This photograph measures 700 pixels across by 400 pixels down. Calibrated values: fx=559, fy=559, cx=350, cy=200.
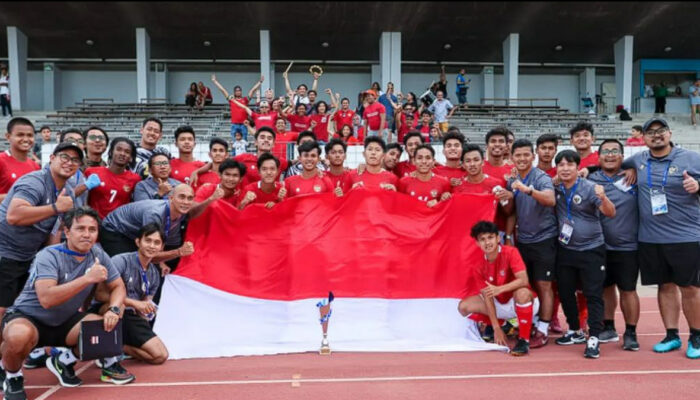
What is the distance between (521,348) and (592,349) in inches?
27.4

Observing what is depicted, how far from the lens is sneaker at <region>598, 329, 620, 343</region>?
639 centimetres

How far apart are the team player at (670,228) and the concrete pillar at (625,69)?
23222 mm

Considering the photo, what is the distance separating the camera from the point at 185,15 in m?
23.5

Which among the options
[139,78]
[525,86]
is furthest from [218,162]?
[525,86]

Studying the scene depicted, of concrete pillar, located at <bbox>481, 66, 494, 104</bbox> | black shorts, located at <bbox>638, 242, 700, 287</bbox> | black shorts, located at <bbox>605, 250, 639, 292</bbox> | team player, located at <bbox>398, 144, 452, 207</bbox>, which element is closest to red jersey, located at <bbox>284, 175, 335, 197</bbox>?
team player, located at <bbox>398, 144, 452, 207</bbox>

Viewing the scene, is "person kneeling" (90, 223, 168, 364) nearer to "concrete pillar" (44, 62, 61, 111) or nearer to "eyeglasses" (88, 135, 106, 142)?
"eyeglasses" (88, 135, 106, 142)

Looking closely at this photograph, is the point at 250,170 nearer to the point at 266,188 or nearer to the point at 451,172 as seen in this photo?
the point at 266,188

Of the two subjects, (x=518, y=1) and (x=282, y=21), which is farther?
(x=282, y=21)

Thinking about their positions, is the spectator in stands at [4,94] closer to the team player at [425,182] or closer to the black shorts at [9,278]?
the black shorts at [9,278]

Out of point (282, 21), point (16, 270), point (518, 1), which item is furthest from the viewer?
point (282, 21)

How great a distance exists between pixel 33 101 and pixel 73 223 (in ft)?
105

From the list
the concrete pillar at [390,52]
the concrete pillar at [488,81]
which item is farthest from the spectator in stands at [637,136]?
the concrete pillar at [488,81]

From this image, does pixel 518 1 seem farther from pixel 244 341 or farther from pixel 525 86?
pixel 244 341

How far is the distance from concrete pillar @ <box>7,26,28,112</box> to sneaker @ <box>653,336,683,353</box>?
27885mm
